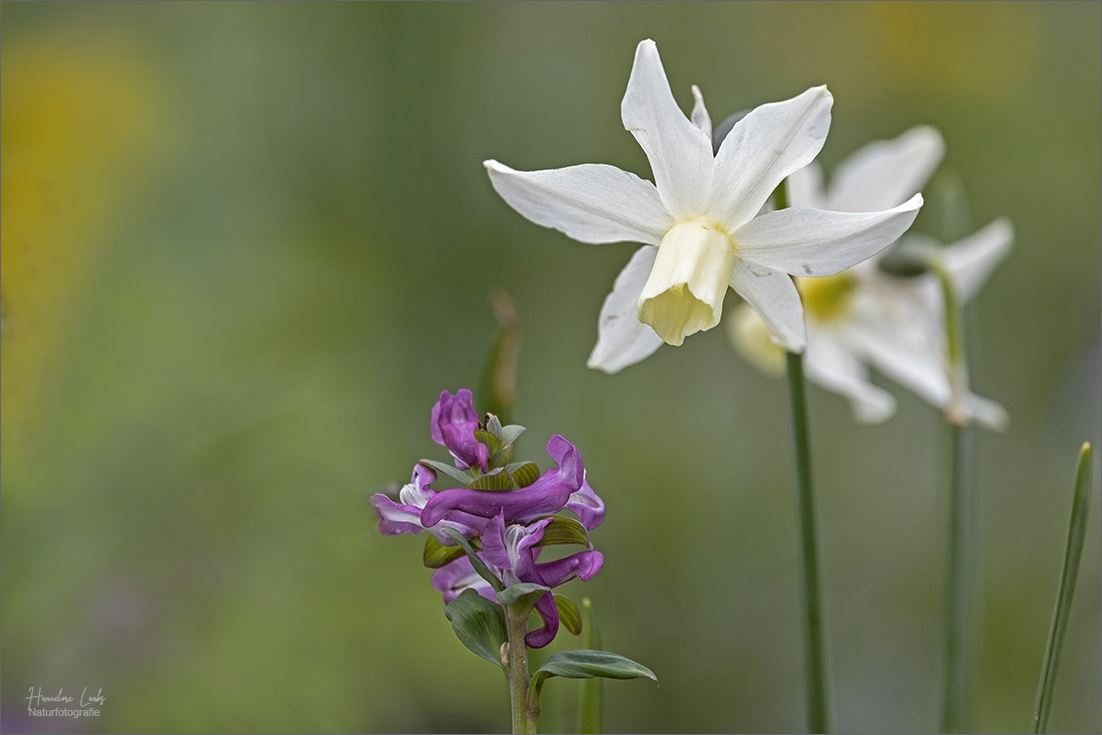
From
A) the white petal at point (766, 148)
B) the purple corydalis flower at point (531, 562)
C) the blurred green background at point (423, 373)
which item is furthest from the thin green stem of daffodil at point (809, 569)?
the blurred green background at point (423, 373)

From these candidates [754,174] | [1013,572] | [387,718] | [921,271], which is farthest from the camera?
[1013,572]

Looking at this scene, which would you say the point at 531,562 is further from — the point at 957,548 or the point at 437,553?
the point at 957,548

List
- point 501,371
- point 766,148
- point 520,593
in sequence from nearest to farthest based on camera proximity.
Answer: point 520,593
point 766,148
point 501,371

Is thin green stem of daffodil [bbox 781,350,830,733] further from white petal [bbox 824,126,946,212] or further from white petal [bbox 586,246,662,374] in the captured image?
white petal [bbox 824,126,946,212]

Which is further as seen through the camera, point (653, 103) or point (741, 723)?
point (741, 723)

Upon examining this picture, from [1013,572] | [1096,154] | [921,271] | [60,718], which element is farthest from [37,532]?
[1096,154]

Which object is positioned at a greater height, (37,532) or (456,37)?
(456,37)

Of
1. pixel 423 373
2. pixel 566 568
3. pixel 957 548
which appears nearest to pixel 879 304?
pixel 957 548

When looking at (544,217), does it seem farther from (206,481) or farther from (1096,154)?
(1096,154)
